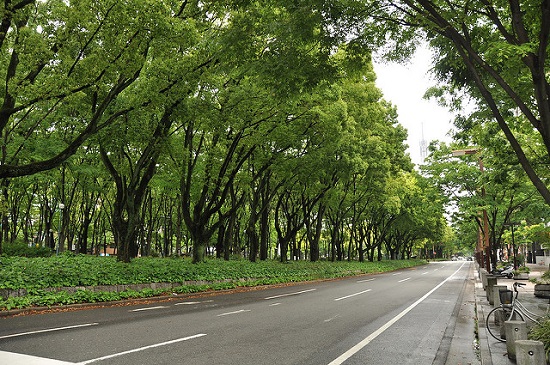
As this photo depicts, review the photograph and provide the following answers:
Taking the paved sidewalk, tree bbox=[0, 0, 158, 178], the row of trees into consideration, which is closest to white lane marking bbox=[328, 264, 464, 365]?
the paved sidewalk

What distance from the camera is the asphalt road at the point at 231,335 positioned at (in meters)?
6.35

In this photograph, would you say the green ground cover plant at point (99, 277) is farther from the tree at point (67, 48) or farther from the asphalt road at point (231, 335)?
the tree at point (67, 48)

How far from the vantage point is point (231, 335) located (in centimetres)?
812

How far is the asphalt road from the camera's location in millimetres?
6348

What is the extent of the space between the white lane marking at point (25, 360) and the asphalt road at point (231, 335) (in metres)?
0.01

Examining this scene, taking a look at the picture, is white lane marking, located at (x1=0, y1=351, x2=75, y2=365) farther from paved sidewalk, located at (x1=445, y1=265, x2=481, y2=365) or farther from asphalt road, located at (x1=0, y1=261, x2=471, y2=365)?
paved sidewalk, located at (x1=445, y1=265, x2=481, y2=365)

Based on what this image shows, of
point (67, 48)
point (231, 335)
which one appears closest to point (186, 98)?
point (67, 48)

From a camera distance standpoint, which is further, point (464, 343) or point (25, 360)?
point (464, 343)

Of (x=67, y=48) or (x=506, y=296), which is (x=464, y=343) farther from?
(x=67, y=48)

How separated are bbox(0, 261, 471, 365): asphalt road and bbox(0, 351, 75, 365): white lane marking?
0.04 ft

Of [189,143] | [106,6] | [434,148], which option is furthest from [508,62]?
[434,148]

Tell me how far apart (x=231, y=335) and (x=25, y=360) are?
366cm

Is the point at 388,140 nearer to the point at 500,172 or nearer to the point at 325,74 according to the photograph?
the point at 500,172

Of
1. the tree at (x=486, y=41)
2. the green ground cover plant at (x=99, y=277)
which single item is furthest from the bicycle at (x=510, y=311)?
the green ground cover plant at (x=99, y=277)
